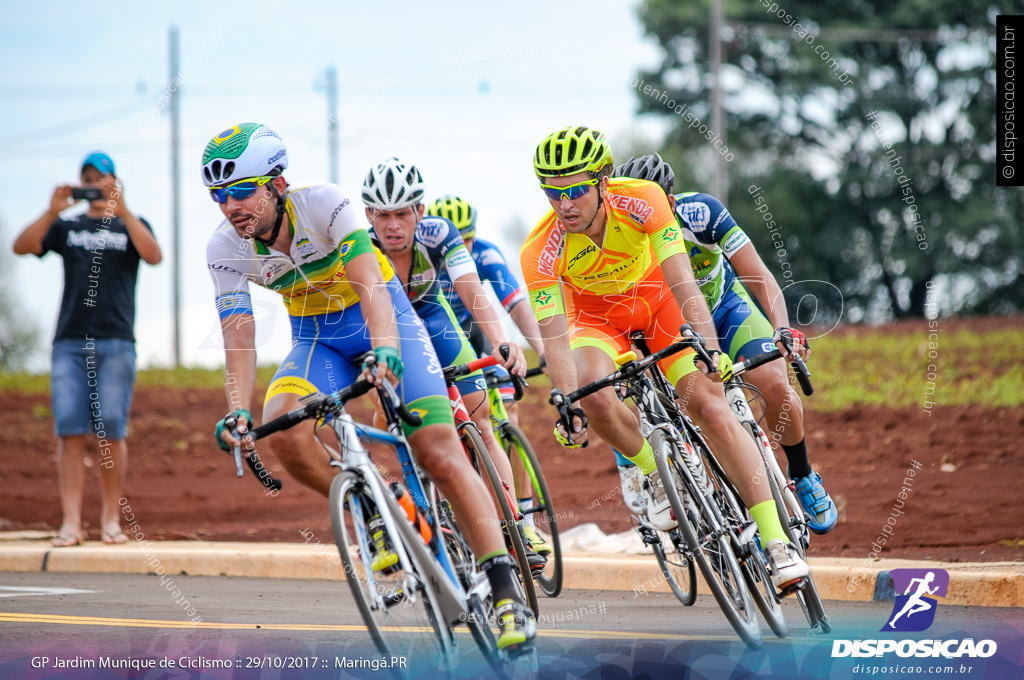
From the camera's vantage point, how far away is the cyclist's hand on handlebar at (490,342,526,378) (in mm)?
5801

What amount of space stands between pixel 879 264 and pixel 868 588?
67.3 feet

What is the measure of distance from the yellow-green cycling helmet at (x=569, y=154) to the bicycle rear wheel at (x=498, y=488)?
139 cm

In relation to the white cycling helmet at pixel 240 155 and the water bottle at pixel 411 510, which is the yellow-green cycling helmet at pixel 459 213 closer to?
the white cycling helmet at pixel 240 155

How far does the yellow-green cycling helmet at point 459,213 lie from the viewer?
7.40m

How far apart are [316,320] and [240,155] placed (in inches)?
33.1

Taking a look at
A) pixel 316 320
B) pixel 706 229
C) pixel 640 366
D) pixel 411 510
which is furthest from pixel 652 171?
pixel 411 510

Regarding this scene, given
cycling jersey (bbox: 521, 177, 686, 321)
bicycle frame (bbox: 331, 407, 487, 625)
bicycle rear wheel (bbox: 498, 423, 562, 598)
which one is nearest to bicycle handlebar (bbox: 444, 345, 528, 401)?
cycling jersey (bbox: 521, 177, 686, 321)

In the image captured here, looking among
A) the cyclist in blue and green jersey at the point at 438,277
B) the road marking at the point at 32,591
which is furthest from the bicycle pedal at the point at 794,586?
the road marking at the point at 32,591

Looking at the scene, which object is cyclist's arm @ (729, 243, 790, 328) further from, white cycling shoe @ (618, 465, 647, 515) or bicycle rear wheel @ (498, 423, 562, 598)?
bicycle rear wheel @ (498, 423, 562, 598)

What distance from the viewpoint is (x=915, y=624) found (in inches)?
206

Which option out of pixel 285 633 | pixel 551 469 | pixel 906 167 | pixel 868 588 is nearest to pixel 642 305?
pixel 868 588

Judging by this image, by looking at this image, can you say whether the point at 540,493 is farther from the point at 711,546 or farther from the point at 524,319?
the point at 711,546

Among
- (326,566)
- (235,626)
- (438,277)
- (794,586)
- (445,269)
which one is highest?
(445,269)

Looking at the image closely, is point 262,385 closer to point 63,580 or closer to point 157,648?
point 63,580
